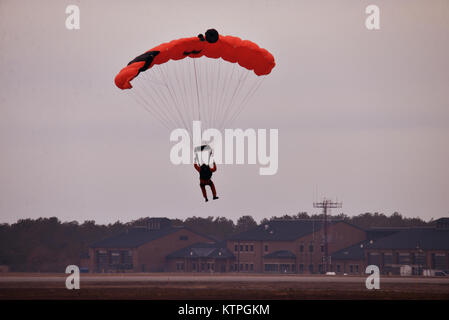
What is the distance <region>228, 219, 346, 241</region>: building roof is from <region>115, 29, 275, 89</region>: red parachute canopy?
8282cm

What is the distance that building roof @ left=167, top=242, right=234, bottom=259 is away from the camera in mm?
125812

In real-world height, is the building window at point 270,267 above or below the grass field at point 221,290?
above

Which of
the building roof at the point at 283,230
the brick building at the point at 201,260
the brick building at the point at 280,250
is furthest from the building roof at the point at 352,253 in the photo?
the brick building at the point at 201,260

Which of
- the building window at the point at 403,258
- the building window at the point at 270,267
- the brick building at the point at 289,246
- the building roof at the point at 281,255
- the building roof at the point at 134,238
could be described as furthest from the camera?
the building roof at the point at 134,238

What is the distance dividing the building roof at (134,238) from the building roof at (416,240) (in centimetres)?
3207

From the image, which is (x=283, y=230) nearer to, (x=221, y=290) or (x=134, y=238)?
(x=134, y=238)

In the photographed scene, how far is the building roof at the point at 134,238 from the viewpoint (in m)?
131

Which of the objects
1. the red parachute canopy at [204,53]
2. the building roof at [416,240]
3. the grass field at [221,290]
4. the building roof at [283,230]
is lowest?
the grass field at [221,290]

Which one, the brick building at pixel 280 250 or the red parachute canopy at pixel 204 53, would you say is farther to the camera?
the brick building at pixel 280 250

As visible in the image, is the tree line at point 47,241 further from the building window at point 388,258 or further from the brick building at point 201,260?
the building window at point 388,258

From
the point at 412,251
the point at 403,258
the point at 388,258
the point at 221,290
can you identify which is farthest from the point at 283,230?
the point at 221,290

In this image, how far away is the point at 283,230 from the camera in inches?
5295
